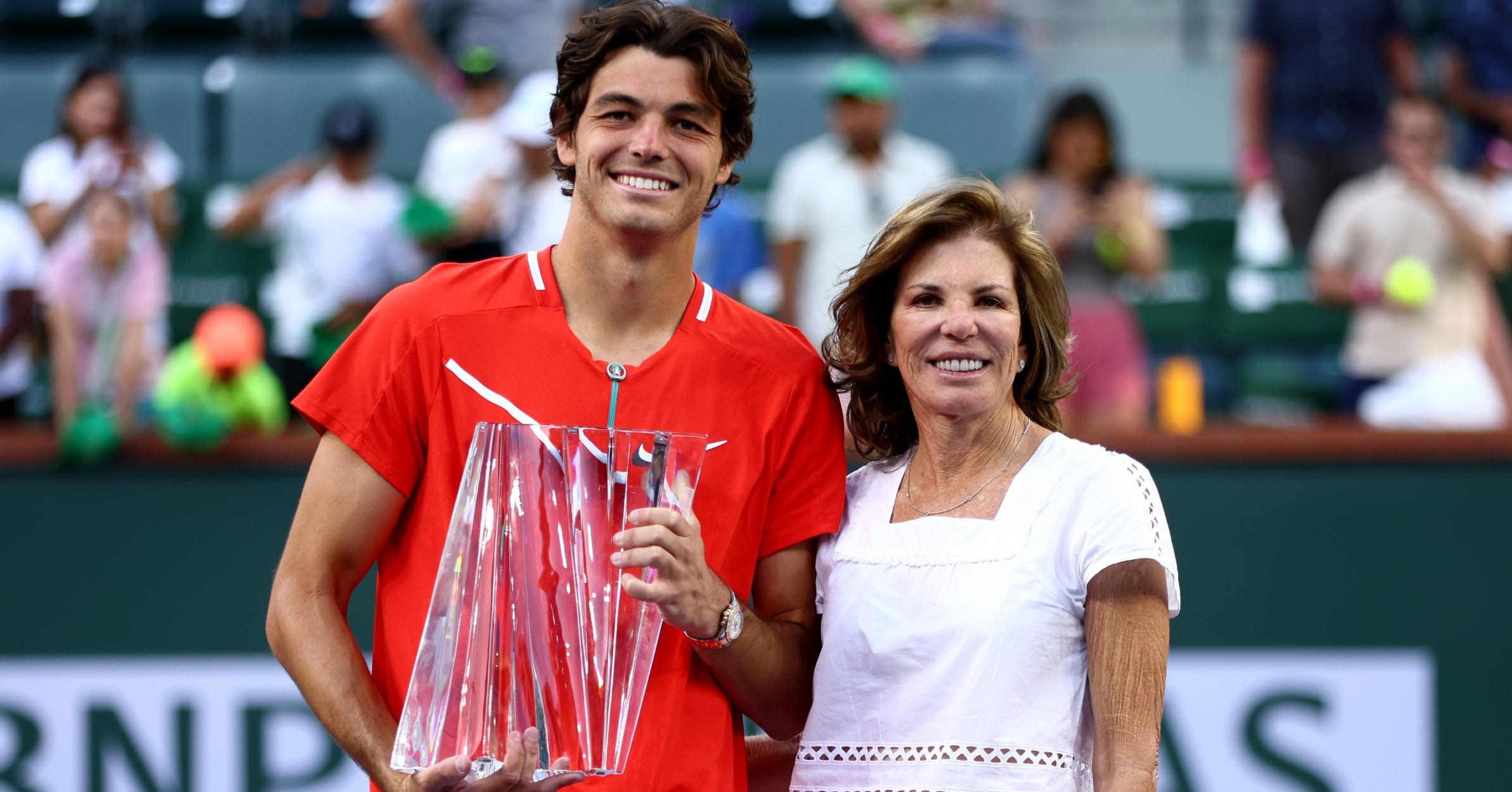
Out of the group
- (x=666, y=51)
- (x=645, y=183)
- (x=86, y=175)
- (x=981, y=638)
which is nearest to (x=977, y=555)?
(x=981, y=638)

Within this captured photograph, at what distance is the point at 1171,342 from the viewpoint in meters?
7.01

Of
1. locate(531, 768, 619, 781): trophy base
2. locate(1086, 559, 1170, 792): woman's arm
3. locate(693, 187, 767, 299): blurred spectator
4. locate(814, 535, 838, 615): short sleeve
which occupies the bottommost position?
locate(531, 768, 619, 781): trophy base

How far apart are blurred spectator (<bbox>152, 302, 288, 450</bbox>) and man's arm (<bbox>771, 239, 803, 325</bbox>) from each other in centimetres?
171

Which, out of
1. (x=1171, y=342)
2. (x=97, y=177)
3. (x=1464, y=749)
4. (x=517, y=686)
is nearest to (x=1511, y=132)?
(x=1171, y=342)

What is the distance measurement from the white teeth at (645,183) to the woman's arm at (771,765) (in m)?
0.89

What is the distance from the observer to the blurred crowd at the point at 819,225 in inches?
213

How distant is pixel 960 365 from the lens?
2432 millimetres

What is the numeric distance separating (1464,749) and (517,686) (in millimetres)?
3250

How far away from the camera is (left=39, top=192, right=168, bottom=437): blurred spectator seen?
17.8 ft

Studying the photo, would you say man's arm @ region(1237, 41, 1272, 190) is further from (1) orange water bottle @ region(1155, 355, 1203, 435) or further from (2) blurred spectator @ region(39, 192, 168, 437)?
(2) blurred spectator @ region(39, 192, 168, 437)

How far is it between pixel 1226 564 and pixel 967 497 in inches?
93.0

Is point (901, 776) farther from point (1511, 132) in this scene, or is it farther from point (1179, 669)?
point (1511, 132)

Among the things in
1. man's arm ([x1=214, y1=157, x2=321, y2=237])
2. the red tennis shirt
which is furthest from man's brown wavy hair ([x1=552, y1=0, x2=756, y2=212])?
man's arm ([x1=214, y1=157, x2=321, y2=237])

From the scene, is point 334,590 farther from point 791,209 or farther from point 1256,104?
point 1256,104
